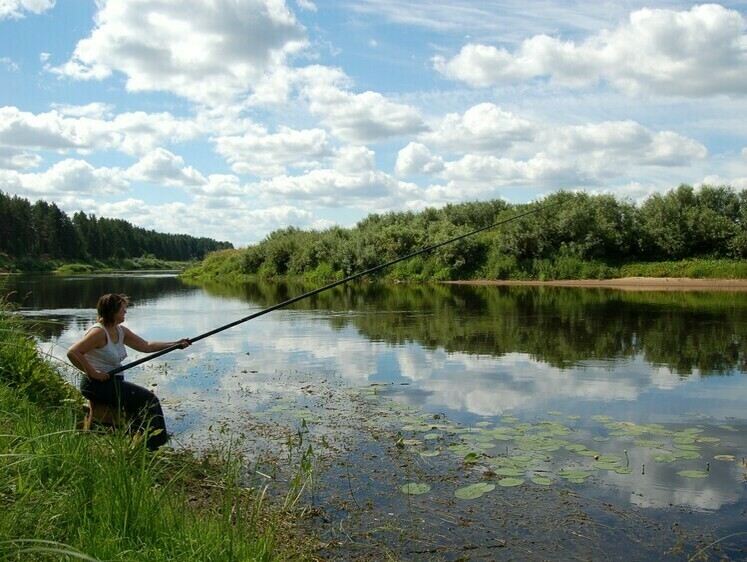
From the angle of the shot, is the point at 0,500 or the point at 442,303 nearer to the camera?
the point at 0,500

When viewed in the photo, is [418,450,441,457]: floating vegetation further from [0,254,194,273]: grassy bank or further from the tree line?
the tree line

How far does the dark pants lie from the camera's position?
6.93 m

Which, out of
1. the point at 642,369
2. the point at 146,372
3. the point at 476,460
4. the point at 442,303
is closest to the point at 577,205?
the point at 442,303

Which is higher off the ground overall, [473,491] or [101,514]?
[101,514]

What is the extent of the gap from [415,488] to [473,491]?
59 centimetres

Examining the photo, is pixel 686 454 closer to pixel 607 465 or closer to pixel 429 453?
pixel 607 465

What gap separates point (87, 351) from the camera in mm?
6836

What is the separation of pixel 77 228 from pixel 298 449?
124 meters

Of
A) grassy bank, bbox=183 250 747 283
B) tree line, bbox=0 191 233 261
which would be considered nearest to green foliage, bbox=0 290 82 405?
grassy bank, bbox=183 250 747 283

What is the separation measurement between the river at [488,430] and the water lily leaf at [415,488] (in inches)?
0.9

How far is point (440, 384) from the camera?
11.9m

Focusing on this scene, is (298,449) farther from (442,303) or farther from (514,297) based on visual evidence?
(514,297)

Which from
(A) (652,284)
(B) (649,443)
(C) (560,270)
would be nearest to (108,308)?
(B) (649,443)

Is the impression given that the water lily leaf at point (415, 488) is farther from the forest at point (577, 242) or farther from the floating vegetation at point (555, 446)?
the forest at point (577, 242)
